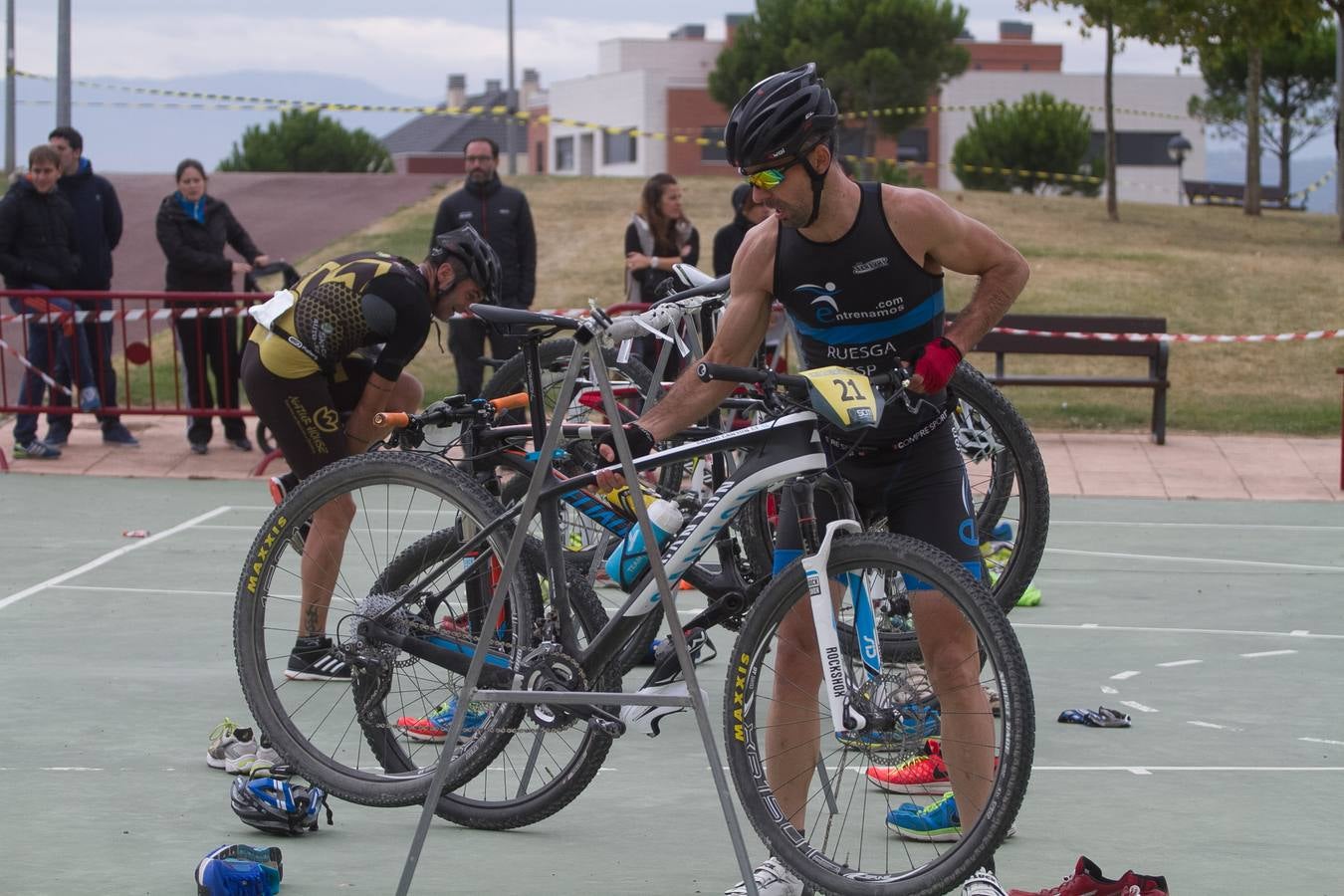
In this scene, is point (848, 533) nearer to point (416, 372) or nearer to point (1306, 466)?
point (1306, 466)

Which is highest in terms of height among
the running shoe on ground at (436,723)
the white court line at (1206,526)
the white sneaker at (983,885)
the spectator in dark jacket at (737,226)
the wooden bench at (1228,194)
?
the wooden bench at (1228,194)

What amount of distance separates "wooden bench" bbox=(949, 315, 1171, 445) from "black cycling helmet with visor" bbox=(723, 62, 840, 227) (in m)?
11.0

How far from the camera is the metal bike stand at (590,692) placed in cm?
445

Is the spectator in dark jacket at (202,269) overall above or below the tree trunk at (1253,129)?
below

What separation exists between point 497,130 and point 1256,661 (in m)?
104

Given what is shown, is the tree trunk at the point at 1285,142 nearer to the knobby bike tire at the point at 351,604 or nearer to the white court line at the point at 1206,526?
the white court line at the point at 1206,526

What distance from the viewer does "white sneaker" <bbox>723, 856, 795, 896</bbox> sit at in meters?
4.61

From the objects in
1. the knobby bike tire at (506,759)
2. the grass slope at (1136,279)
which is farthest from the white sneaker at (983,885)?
the grass slope at (1136,279)

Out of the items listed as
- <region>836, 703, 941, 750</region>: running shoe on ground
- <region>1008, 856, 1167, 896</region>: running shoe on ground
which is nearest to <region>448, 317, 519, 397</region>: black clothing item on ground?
<region>836, 703, 941, 750</region>: running shoe on ground

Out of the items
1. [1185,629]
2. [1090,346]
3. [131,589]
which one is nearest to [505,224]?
[131,589]

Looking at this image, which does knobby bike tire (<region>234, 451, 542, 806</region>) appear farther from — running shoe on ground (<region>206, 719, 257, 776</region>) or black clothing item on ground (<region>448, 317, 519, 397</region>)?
black clothing item on ground (<region>448, 317, 519, 397</region>)

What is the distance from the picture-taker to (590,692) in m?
4.78

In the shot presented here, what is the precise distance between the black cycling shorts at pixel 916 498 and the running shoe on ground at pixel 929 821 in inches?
27.2

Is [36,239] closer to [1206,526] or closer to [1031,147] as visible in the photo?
[1206,526]
